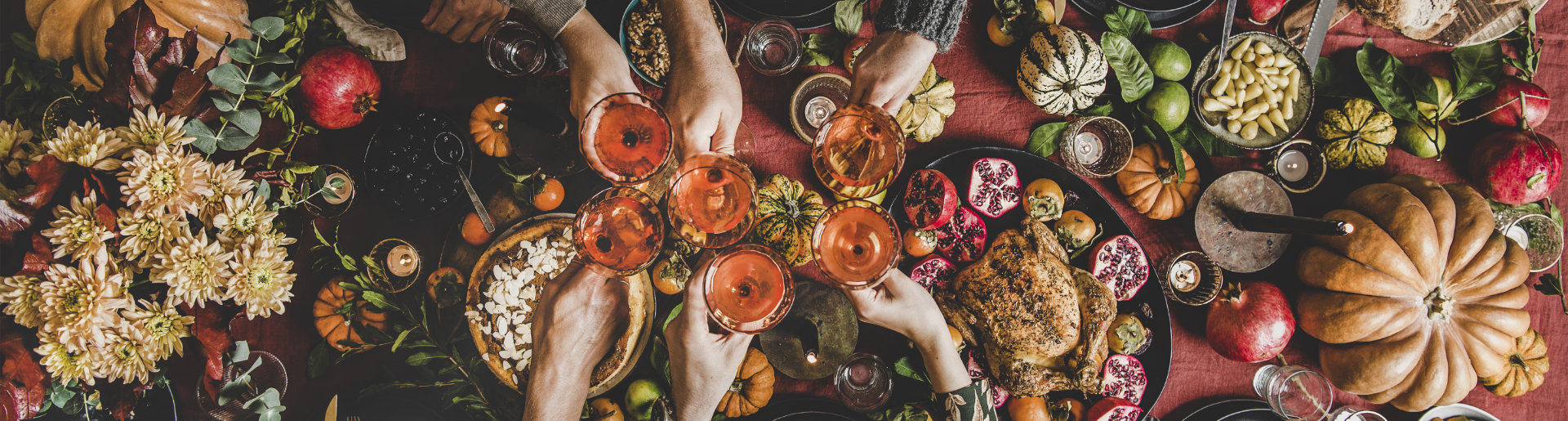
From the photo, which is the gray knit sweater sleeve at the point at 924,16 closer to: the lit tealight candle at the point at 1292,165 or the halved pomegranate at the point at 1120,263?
the halved pomegranate at the point at 1120,263

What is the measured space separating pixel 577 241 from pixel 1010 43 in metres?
1.37

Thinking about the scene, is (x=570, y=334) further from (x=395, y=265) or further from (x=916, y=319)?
(x=916, y=319)

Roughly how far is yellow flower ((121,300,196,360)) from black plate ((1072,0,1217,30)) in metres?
2.20

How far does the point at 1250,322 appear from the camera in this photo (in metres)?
1.58

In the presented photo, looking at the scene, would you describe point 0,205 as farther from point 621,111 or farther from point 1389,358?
point 1389,358

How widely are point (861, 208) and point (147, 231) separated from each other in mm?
1225

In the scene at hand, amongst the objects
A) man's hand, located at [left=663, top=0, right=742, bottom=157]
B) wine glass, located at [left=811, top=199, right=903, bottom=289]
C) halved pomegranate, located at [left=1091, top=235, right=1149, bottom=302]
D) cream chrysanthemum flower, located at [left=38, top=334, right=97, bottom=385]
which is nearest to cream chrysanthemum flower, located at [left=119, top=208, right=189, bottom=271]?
cream chrysanthemum flower, located at [left=38, top=334, right=97, bottom=385]

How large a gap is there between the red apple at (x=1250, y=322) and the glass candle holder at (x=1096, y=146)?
0.51 metres

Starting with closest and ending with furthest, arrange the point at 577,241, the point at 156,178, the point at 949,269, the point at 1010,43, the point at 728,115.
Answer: the point at 156,178, the point at 577,241, the point at 728,115, the point at 949,269, the point at 1010,43

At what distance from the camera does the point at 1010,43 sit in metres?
1.69

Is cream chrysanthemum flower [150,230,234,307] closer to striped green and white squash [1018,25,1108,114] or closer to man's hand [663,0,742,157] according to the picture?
man's hand [663,0,742,157]

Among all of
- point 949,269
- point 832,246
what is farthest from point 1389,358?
point 832,246

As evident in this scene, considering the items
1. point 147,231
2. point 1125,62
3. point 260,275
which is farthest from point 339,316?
point 1125,62

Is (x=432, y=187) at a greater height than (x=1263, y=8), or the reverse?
(x=1263, y=8)
